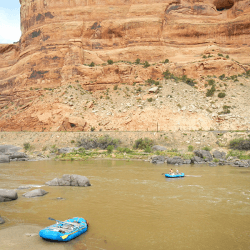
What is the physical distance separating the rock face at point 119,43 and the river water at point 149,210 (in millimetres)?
28003

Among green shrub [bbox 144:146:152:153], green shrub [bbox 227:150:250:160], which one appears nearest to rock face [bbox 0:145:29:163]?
green shrub [bbox 144:146:152:153]

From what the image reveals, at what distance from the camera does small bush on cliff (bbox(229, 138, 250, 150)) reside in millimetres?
26703

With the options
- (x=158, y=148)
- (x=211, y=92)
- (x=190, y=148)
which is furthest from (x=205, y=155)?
(x=211, y=92)

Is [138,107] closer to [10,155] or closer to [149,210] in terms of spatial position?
[10,155]

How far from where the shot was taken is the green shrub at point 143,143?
2988 centimetres

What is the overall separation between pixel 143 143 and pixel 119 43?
2413 cm

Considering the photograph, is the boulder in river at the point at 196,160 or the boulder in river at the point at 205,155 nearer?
the boulder in river at the point at 196,160

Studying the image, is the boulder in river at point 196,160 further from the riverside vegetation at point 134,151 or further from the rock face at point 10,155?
the rock face at point 10,155

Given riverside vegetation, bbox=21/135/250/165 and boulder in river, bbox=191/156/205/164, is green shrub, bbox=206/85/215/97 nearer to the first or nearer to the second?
riverside vegetation, bbox=21/135/250/165

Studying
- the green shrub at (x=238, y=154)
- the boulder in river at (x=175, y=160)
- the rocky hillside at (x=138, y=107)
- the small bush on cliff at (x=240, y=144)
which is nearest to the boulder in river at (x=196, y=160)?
the boulder in river at (x=175, y=160)

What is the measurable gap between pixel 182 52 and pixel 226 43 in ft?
26.6

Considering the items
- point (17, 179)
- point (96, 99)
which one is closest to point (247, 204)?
point (17, 179)

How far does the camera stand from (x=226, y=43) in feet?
152

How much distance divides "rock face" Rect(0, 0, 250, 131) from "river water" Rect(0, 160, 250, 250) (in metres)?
28.0
